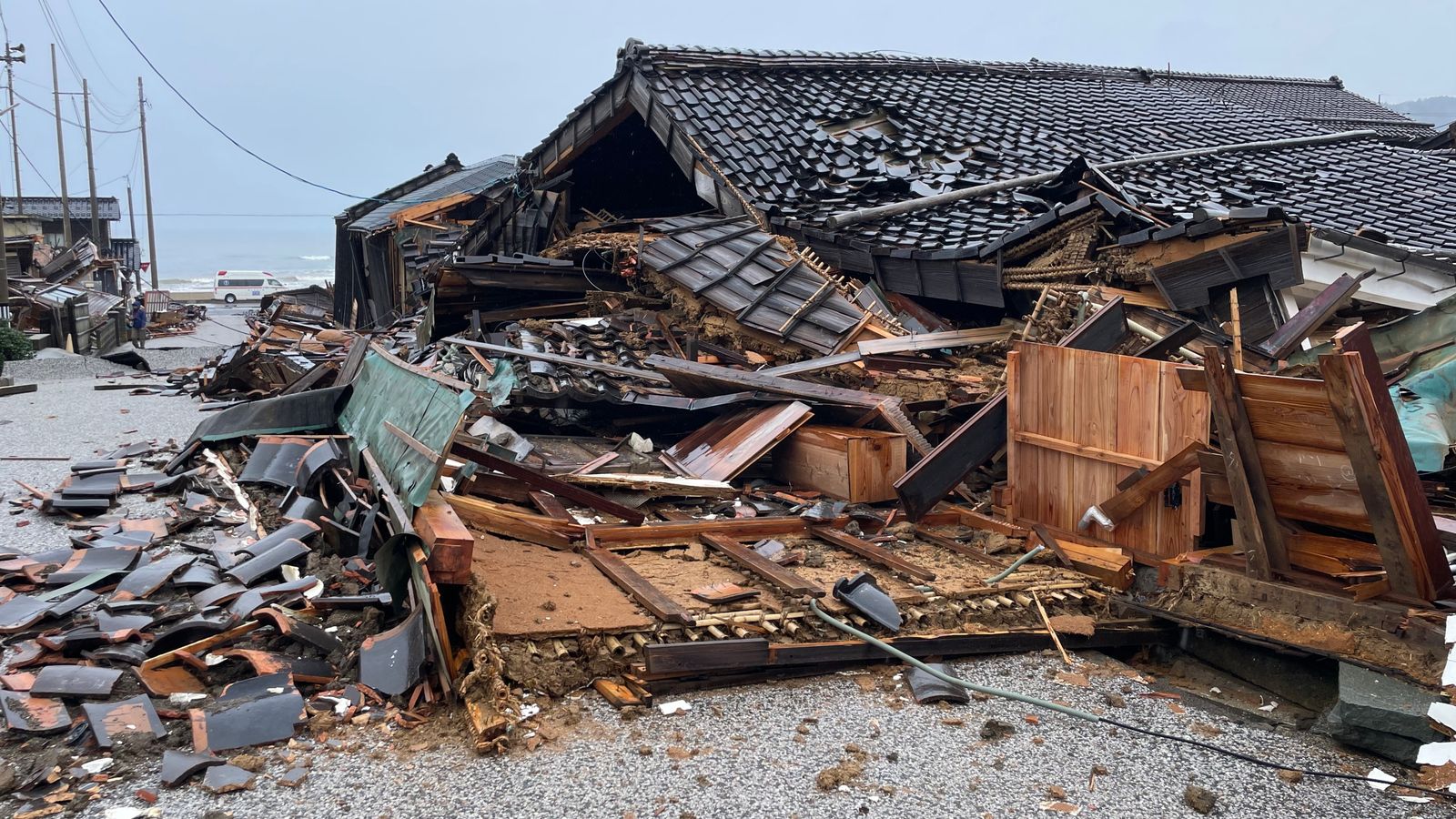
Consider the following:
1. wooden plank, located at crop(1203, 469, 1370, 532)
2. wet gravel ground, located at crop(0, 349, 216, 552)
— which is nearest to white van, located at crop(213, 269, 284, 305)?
wet gravel ground, located at crop(0, 349, 216, 552)

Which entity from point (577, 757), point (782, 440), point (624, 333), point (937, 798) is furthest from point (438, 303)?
point (937, 798)

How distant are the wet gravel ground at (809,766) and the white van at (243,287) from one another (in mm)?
59158

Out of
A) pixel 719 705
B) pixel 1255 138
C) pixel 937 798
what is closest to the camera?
pixel 937 798

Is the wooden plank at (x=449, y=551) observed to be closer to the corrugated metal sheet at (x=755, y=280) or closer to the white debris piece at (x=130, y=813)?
the white debris piece at (x=130, y=813)

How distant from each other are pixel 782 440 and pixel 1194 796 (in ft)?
15.5

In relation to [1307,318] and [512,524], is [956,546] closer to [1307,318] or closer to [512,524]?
[1307,318]

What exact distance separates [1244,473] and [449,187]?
2586 cm

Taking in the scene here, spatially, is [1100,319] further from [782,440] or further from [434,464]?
[434,464]

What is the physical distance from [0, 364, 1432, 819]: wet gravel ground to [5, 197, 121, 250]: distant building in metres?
39.9

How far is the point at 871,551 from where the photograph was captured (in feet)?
21.6

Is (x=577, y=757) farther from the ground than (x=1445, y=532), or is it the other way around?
(x=1445, y=532)

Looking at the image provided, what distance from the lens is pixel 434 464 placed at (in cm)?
579

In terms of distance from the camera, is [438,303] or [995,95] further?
[995,95]

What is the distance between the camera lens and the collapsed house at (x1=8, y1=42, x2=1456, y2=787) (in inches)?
194
